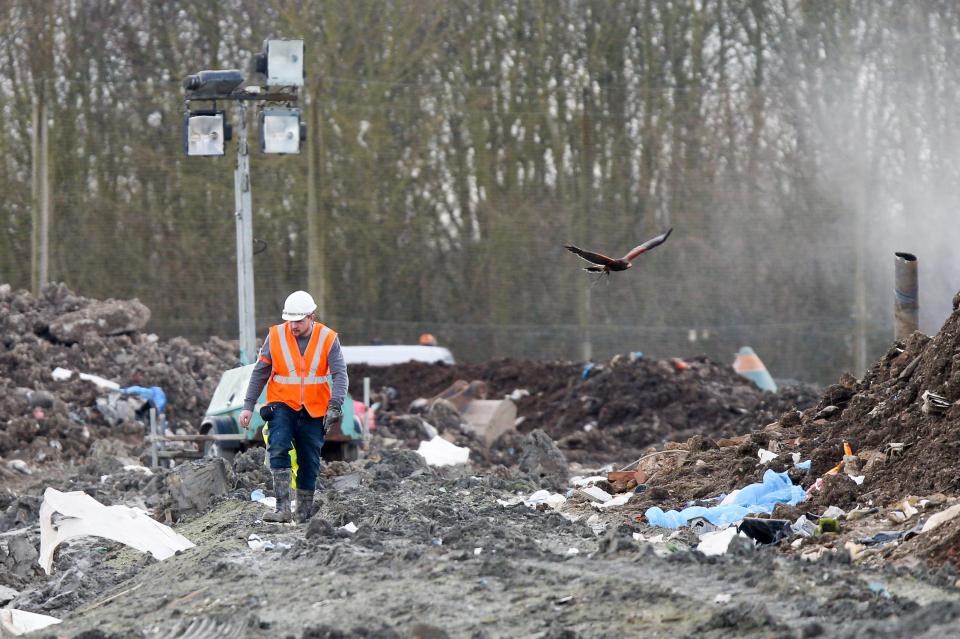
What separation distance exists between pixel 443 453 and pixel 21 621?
9.54 metres

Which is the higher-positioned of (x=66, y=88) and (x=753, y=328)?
(x=66, y=88)

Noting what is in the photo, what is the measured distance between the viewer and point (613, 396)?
75.3 ft

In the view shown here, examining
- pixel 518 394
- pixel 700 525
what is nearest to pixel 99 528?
pixel 700 525

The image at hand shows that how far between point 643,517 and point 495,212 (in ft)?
51.0

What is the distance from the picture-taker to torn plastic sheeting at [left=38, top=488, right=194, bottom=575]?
1019 centimetres

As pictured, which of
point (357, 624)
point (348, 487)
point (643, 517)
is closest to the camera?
point (357, 624)

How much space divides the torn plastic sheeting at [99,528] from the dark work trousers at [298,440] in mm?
878

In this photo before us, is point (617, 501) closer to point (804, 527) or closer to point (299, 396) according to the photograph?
point (299, 396)

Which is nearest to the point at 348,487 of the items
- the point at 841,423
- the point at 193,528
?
the point at 193,528

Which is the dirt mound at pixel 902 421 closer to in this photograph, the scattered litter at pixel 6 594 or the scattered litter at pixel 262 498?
the scattered litter at pixel 262 498

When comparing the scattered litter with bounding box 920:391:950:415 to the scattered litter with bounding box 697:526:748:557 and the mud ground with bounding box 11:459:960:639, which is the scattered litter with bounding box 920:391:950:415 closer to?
the scattered litter with bounding box 697:526:748:557

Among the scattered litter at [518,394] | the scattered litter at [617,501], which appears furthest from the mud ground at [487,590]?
the scattered litter at [518,394]

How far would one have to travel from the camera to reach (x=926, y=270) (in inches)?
995

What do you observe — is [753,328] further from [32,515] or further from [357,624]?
[357,624]
